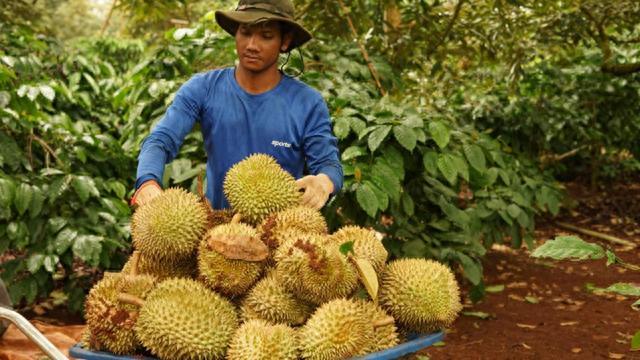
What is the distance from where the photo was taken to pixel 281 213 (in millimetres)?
1684

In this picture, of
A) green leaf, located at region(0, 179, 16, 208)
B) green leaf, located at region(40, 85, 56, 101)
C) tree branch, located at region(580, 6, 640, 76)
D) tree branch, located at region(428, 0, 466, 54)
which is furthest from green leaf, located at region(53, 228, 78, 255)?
tree branch, located at region(580, 6, 640, 76)

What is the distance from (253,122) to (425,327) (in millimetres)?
1009

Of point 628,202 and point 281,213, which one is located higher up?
point 281,213

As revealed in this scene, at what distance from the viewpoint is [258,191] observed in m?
1.72

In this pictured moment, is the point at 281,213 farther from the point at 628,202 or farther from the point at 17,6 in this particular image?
the point at 628,202

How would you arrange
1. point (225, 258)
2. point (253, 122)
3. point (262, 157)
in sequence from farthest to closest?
point (253, 122) → point (262, 157) → point (225, 258)

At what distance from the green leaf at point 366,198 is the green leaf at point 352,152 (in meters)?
0.17

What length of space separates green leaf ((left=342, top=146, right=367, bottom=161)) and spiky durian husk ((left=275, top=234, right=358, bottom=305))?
158 centimetres

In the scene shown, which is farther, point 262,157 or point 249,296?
point 262,157

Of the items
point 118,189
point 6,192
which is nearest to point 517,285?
point 118,189

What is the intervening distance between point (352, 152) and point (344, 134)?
0.09 meters

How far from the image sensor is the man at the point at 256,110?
7.42ft

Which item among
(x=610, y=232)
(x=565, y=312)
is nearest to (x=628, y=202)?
(x=610, y=232)

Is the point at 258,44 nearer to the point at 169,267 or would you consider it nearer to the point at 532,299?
the point at 169,267
